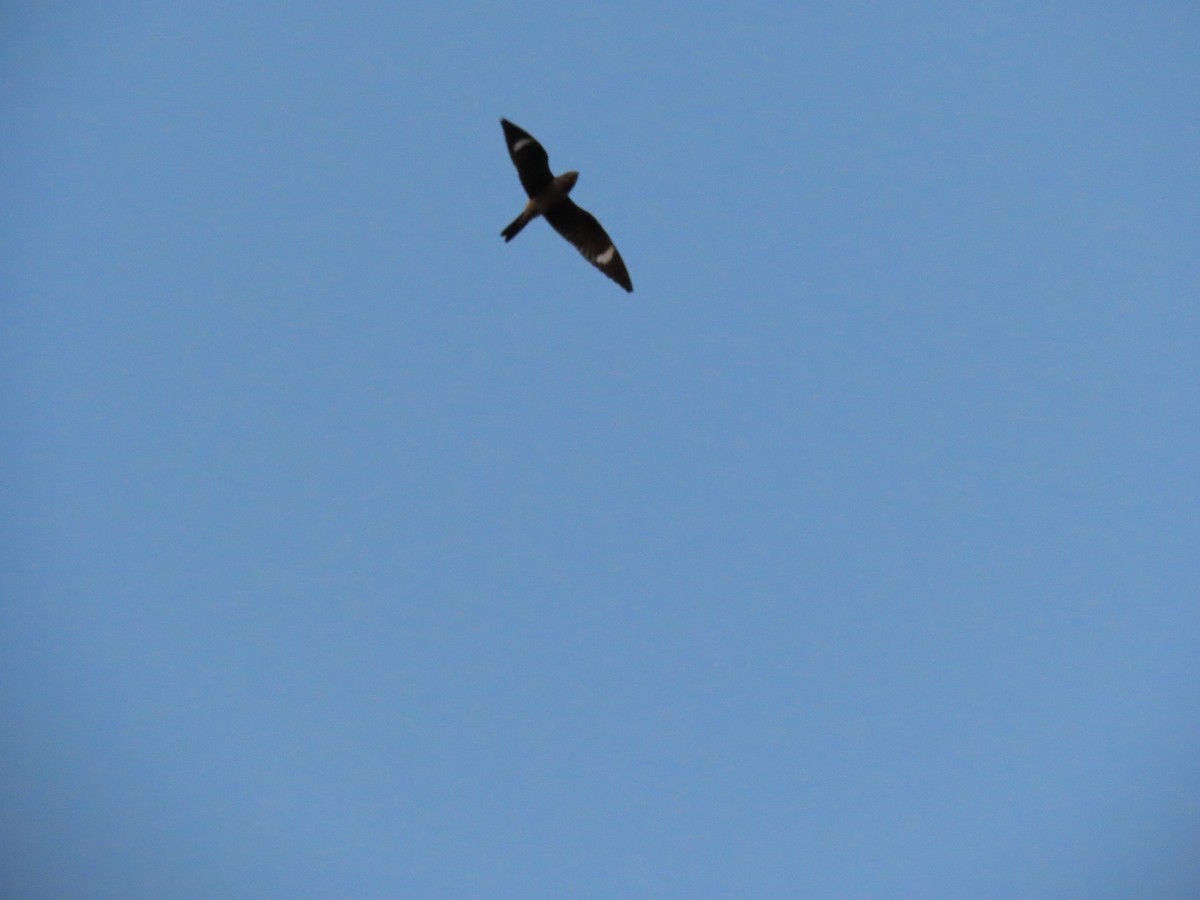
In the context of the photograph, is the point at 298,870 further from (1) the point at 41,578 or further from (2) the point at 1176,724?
(2) the point at 1176,724

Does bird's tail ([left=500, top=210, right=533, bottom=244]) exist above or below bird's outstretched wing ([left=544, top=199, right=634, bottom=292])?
below

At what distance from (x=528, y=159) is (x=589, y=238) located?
1.48 m

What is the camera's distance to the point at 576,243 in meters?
13.5

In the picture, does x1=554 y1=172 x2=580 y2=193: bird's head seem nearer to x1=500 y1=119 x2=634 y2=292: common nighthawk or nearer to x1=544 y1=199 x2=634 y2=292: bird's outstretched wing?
x1=500 y1=119 x2=634 y2=292: common nighthawk

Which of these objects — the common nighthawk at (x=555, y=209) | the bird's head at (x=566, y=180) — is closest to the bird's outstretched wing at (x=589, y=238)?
the common nighthawk at (x=555, y=209)

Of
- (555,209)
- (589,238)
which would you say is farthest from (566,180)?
(589,238)

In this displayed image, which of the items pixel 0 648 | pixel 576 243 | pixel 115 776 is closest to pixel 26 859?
pixel 115 776

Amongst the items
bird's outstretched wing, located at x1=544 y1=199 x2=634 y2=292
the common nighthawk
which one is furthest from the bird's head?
bird's outstretched wing, located at x1=544 y1=199 x2=634 y2=292

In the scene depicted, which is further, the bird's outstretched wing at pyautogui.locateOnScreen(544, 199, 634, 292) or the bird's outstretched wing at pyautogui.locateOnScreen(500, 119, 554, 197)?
the bird's outstretched wing at pyautogui.locateOnScreen(544, 199, 634, 292)

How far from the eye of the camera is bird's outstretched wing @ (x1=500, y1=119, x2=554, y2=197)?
12.8m

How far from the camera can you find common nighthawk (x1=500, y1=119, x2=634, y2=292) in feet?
42.0

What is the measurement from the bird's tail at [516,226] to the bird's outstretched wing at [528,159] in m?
0.53

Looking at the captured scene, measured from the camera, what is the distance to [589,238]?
13586 mm

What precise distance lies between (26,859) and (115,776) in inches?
681
